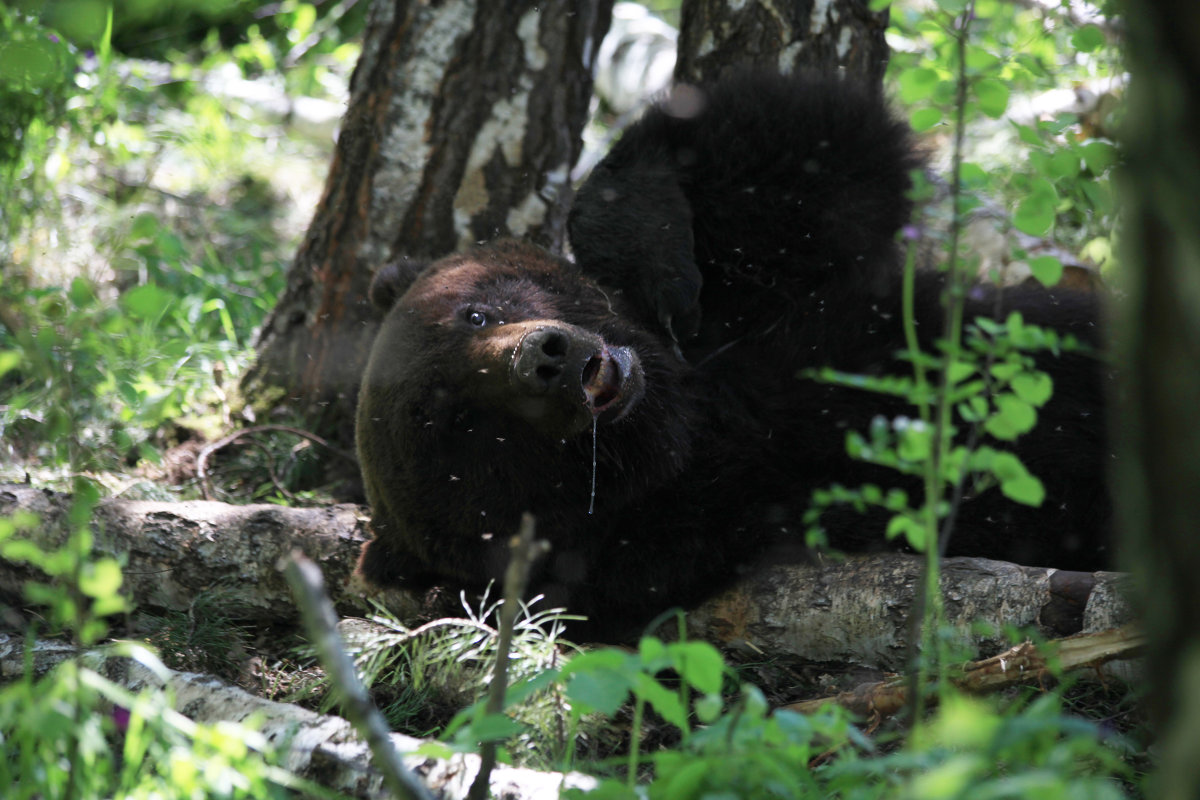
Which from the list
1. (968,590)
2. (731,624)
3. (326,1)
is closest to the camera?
(968,590)

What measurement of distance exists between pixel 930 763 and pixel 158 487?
318 centimetres

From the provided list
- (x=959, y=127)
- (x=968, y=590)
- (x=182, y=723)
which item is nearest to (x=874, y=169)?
(x=968, y=590)

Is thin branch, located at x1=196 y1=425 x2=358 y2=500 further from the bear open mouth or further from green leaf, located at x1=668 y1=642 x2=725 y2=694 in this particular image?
green leaf, located at x1=668 y1=642 x2=725 y2=694

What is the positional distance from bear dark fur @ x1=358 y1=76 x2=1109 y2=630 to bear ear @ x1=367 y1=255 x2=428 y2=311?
6 cm

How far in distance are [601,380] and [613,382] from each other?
0.05 metres

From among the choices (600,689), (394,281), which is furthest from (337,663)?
(394,281)

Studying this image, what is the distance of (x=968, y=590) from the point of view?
8.13 ft

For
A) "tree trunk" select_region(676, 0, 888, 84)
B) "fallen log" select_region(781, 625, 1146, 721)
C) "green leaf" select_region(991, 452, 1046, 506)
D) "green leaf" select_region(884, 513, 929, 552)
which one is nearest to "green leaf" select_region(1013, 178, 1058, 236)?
"green leaf" select_region(991, 452, 1046, 506)

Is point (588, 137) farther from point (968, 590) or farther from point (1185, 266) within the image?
point (1185, 266)

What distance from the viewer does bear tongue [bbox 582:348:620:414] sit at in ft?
8.98

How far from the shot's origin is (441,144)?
4.04 metres

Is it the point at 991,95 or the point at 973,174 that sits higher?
the point at 991,95

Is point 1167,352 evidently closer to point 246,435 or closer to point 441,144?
point 441,144

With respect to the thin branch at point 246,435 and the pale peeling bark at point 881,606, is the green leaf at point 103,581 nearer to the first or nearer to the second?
the pale peeling bark at point 881,606
